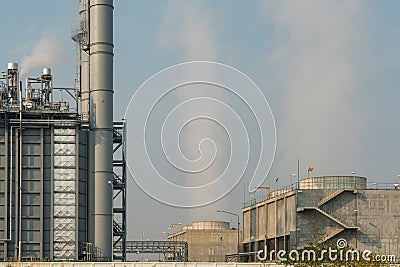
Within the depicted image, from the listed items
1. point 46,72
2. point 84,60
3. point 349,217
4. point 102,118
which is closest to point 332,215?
point 349,217

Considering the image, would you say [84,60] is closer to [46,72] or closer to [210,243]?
[46,72]

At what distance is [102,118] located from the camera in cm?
9831

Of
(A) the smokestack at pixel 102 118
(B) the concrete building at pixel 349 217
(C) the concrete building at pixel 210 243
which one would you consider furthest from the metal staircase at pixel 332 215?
(C) the concrete building at pixel 210 243

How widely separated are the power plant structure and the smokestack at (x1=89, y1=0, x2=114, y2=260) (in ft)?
0.40

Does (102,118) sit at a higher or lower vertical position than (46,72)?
lower

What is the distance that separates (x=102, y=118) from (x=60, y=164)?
25.3 feet

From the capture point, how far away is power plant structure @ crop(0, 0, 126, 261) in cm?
9425

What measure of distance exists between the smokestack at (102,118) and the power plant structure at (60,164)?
0.40 ft

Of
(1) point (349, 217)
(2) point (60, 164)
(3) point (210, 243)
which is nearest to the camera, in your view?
(2) point (60, 164)

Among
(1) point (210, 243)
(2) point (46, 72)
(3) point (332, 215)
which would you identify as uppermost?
(2) point (46, 72)

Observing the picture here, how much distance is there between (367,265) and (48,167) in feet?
165

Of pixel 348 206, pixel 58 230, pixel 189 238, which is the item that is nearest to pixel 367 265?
pixel 58 230

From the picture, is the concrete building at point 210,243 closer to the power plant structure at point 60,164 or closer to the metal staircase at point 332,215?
the metal staircase at point 332,215

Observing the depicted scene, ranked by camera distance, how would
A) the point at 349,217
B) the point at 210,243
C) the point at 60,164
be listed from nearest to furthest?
the point at 60,164 → the point at 349,217 → the point at 210,243
